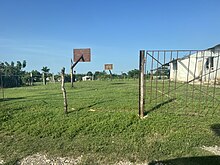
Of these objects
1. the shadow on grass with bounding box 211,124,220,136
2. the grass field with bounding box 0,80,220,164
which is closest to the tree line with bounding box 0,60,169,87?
the grass field with bounding box 0,80,220,164

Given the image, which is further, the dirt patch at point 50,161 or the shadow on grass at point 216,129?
the shadow on grass at point 216,129

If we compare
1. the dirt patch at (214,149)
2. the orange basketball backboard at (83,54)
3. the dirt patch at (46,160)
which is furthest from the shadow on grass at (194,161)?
the orange basketball backboard at (83,54)

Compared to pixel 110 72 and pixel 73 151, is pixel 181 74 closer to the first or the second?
pixel 110 72

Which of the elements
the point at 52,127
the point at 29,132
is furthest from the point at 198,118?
the point at 29,132

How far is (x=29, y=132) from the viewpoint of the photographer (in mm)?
4105

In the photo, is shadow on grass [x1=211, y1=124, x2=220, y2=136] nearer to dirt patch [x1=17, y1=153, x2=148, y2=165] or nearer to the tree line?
dirt patch [x1=17, y1=153, x2=148, y2=165]

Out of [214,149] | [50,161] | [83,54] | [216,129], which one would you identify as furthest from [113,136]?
[83,54]

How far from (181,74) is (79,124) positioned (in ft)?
63.4

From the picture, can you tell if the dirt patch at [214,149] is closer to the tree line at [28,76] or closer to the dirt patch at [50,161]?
the dirt patch at [50,161]

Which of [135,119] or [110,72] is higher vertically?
[110,72]

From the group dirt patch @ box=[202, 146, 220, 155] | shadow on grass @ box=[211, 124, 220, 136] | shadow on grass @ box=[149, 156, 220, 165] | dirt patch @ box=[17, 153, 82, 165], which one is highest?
shadow on grass @ box=[211, 124, 220, 136]

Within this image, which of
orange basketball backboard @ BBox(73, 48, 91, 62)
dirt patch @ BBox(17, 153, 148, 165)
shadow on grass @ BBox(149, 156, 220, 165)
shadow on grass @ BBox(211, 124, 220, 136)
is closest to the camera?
shadow on grass @ BBox(149, 156, 220, 165)

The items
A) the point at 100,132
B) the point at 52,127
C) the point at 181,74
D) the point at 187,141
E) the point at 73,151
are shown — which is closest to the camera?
the point at 73,151

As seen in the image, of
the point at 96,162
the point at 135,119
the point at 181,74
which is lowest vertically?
the point at 96,162
